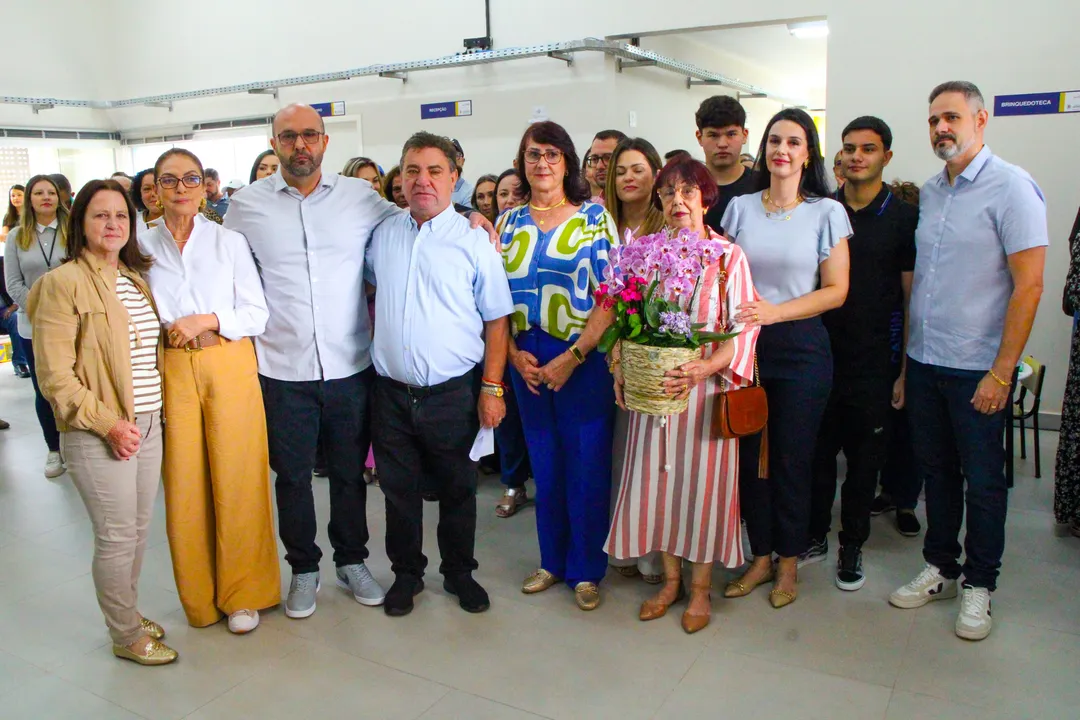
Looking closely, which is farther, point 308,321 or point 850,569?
point 850,569

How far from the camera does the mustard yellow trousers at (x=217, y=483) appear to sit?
2.87m

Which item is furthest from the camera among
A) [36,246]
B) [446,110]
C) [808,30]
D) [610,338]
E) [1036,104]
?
[808,30]

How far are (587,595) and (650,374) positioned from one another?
3.52 ft

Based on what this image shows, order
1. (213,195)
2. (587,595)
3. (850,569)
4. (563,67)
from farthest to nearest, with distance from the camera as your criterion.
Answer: (563,67)
(213,195)
(850,569)
(587,595)

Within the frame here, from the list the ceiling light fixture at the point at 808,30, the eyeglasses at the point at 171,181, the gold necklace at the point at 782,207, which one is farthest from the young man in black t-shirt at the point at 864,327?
the ceiling light fixture at the point at 808,30

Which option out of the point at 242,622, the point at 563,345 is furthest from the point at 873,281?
the point at 242,622

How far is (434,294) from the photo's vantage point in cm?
294

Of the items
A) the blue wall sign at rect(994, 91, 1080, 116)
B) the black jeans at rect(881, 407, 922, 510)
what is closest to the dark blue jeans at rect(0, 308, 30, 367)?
the black jeans at rect(881, 407, 922, 510)

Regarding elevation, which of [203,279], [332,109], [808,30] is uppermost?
[808,30]

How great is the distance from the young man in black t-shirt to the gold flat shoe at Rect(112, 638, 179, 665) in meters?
2.57

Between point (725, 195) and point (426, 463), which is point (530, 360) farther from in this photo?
point (725, 195)

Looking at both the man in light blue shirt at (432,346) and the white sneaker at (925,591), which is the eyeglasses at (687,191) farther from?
the white sneaker at (925,591)

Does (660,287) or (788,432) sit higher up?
(660,287)

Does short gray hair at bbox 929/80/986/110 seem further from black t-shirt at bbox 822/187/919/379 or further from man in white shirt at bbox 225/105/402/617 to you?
man in white shirt at bbox 225/105/402/617
